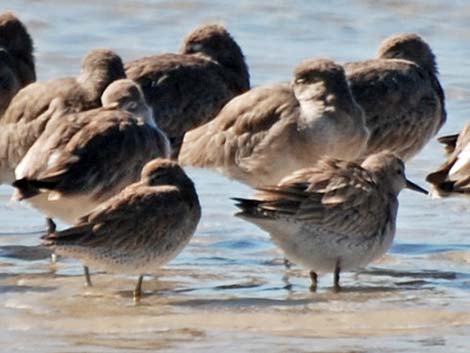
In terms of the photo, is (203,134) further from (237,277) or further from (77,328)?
(77,328)

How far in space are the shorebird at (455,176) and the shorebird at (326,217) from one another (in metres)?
0.83

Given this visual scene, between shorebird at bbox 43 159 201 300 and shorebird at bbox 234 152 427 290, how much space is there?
16.4 inches

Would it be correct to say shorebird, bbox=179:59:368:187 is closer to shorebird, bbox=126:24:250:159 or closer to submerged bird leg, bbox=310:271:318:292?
shorebird, bbox=126:24:250:159

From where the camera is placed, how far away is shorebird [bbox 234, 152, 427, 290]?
9.57 metres

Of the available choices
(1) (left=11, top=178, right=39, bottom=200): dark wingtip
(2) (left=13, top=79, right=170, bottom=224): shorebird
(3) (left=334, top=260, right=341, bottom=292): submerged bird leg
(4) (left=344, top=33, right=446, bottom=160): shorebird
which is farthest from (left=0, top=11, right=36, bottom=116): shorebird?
(3) (left=334, top=260, right=341, bottom=292): submerged bird leg

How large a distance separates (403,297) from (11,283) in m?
2.29

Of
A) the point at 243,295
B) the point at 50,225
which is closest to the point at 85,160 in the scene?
the point at 243,295

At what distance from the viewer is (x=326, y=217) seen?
9.67 metres

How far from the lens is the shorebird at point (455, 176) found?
10.7 m

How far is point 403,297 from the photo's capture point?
964 cm

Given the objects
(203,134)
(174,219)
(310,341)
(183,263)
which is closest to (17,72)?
(203,134)

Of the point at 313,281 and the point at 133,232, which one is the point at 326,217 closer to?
the point at 313,281

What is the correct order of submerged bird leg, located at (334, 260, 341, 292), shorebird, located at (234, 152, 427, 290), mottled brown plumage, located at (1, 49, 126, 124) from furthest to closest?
1. mottled brown plumage, located at (1, 49, 126, 124)
2. submerged bird leg, located at (334, 260, 341, 292)
3. shorebird, located at (234, 152, 427, 290)

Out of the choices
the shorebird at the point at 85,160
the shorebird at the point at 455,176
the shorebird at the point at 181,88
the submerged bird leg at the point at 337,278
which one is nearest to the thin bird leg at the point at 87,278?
the shorebird at the point at 85,160
